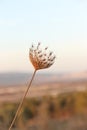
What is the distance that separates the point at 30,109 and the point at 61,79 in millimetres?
61178

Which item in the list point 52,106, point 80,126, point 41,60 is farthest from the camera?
point 52,106

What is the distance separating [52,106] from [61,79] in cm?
5936

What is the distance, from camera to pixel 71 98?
28562 millimetres

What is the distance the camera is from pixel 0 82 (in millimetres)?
73188

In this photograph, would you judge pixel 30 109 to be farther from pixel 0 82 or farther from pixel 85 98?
pixel 0 82

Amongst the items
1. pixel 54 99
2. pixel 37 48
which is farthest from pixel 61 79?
pixel 37 48

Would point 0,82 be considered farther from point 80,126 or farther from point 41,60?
point 41,60

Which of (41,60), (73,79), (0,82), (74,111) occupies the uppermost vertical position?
(41,60)

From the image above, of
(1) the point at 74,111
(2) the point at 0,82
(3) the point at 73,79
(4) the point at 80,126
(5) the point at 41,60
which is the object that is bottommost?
(3) the point at 73,79

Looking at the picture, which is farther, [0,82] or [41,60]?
[0,82]

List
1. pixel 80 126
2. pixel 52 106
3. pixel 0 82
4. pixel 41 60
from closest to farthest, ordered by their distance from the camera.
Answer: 1. pixel 41 60
2. pixel 80 126
3. pixel 52 106
4. pixel 0 82

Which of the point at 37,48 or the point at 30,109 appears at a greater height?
the point at 37,48

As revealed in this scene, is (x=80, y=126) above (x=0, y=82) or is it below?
above

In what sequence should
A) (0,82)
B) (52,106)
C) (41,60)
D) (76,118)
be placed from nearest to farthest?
(41,60), (76,118), (52,106), (0,82)
